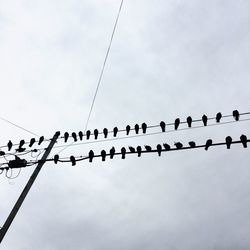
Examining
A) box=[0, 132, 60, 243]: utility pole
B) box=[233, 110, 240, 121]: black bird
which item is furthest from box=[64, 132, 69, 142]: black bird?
box=[233, 110, 240, 121]: black bird

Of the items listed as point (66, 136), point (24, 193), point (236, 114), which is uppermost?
point (66, 136)

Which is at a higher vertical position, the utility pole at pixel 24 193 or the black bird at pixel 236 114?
the black bird at pixel 236 114

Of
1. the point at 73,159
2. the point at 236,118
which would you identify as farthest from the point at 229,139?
the point at 73,159

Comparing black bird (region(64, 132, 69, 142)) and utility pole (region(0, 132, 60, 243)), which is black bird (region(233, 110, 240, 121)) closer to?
black bird (region(64, 132, 69, 142))

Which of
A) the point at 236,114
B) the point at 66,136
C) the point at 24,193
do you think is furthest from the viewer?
the point at 66,136

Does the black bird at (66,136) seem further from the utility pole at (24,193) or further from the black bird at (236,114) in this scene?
the black bird at (236,114)

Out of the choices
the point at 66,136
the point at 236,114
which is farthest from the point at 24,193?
the point at 236,114

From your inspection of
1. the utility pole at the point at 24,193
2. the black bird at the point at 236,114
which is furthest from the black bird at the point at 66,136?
the black bird at the point at 236,114

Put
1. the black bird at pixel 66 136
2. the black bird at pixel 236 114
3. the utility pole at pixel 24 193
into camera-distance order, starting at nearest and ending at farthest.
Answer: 1. the utility pole at pixel 24 193
2. the black bird at pixel 236 114
3. the black bird at pixel 66 136

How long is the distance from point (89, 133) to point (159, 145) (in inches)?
113

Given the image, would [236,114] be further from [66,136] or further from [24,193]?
[24,193]

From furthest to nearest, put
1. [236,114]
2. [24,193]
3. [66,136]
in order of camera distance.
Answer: [66,136], [236,114], [24,193]

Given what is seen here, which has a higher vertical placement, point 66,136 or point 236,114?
point 66,136

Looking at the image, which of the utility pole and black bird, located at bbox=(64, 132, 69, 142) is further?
black bird, located at bbox=(64, 132, 69, 142)
